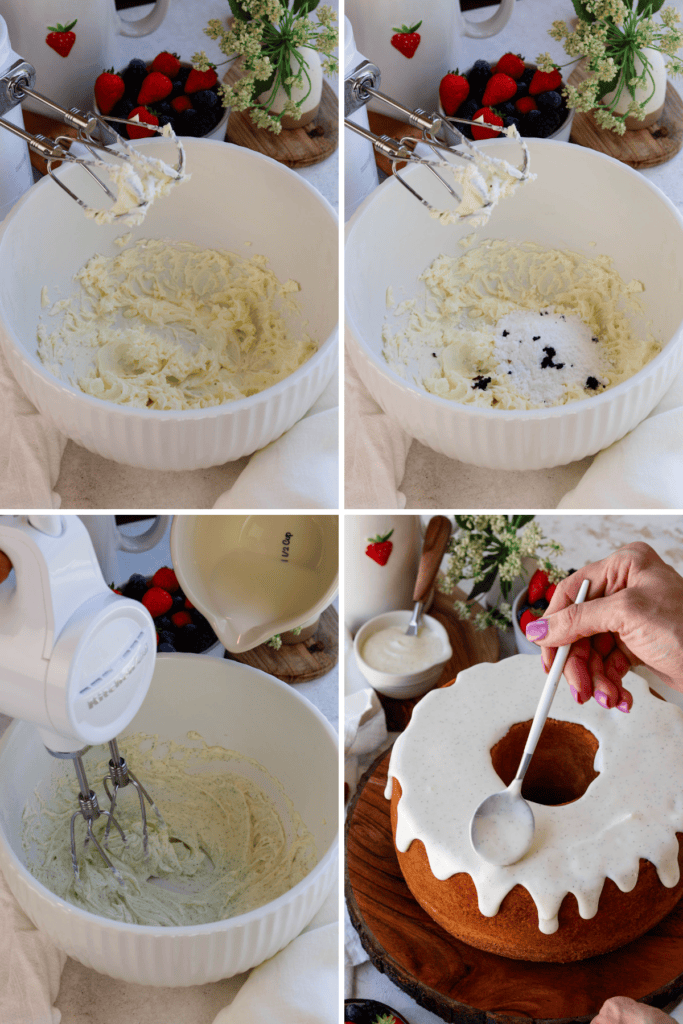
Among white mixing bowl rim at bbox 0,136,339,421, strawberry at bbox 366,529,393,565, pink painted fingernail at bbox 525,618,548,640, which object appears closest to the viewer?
white mixing bowl rim at bbox 0,136,339,421

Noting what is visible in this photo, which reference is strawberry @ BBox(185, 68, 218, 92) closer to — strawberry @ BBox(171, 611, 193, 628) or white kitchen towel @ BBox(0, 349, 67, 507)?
white kitchen towel @ BBox(0, 349, 67, 507)

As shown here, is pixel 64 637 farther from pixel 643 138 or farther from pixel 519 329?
pixel 643 138

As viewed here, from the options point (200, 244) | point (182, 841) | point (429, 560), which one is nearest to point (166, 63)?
point (200, 244)

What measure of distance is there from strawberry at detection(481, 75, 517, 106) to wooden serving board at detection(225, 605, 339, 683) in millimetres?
474

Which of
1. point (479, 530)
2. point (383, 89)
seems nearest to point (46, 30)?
point (383, 89)

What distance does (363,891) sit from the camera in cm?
73

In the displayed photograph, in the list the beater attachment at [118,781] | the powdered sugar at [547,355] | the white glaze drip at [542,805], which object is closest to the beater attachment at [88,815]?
the beater attachment at [118,781]

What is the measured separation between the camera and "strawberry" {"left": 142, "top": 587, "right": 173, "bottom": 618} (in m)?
0.80

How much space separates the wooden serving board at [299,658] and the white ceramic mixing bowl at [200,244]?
0.30 meters

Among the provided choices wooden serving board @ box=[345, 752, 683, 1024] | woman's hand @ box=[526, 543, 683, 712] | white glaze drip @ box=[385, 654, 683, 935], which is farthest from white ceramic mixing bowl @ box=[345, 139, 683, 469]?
wooden serving board @ box=[345, 752, 683, 1024]

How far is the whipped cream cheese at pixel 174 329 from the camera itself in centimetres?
64

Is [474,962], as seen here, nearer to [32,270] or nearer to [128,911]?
[128,911]

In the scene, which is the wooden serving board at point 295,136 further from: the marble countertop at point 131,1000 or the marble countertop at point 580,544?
the marble countertop at point 131,1000

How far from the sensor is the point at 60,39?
653 millimetres
